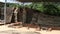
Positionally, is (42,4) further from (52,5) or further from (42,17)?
(42,17)

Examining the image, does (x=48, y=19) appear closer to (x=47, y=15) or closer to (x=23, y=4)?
(x=47, y=15)

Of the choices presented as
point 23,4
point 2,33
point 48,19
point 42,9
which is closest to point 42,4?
point 42,9

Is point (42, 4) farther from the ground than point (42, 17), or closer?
farther from the ground

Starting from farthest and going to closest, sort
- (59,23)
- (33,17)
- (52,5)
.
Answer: (52,5) → (33,17) → (59,23)

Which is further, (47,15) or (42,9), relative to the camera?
(42,9)

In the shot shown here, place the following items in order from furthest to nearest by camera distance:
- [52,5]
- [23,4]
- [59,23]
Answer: [23,4] < [52,5] < [59,23]

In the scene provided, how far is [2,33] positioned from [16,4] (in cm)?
779

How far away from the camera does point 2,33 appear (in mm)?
8656

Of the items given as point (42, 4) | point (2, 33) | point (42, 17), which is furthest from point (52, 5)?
point (2, 33)

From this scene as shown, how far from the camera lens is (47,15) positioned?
12.9 meters

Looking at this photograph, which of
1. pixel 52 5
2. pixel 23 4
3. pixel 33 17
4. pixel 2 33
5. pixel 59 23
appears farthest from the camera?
pixel 23 4

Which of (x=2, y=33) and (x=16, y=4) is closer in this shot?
(x=2, y=33)

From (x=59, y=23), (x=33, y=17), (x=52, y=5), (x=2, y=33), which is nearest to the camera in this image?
(x=2, y=33)

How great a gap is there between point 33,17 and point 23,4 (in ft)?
8.47
